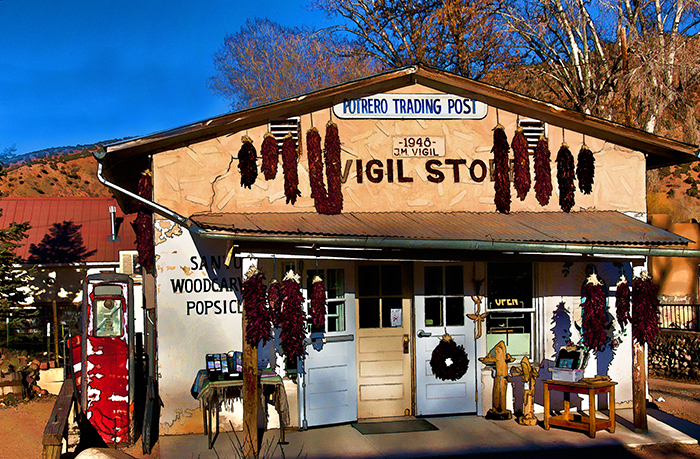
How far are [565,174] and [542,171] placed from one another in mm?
354

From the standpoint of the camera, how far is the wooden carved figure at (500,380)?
8742 millimetres

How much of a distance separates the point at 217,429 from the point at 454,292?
3656mm

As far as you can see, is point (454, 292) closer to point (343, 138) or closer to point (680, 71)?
point (343, 138)

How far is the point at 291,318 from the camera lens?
7.42 m

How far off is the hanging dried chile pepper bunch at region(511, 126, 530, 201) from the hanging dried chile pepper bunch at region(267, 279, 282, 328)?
3741mm

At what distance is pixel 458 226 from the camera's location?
8172mm

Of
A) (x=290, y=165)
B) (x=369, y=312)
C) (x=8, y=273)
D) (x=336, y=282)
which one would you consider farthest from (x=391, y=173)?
(x=8, y=273)

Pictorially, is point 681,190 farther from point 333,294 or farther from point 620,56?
point 333,294

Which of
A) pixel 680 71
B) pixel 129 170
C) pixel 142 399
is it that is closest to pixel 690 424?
pixel 142 399

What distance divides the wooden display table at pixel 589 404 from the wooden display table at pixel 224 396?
342 centimetres

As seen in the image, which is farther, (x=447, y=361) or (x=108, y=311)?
(x=447, y=361)

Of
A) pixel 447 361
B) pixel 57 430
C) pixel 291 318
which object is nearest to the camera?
pixel 57 430

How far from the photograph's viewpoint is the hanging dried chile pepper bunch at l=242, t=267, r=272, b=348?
7148mm

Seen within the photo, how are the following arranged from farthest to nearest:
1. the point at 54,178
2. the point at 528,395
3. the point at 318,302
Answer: the point at 54,178, the point at 528,395, the point at 318,302
